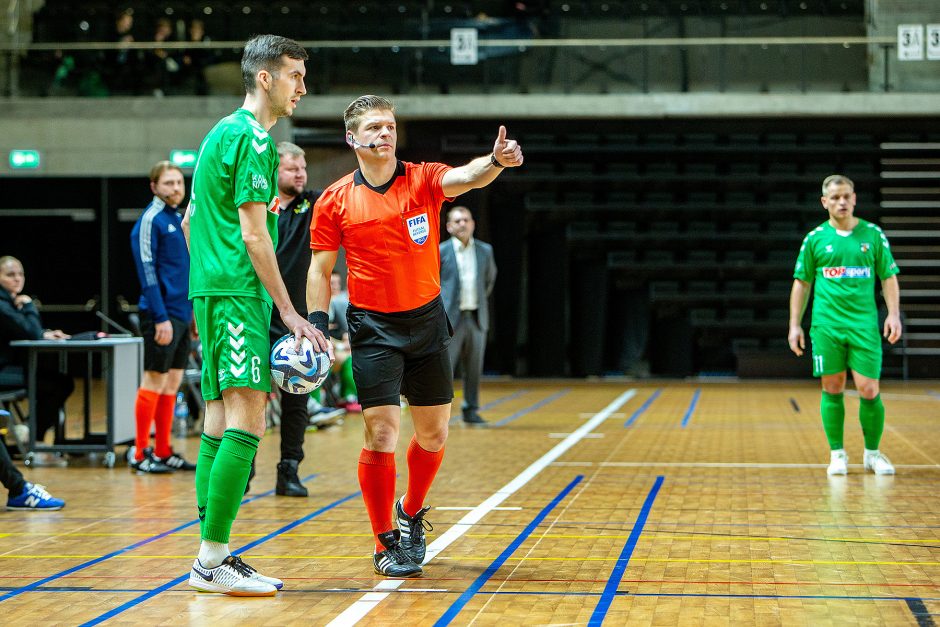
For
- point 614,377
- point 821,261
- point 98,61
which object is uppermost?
point 98,61

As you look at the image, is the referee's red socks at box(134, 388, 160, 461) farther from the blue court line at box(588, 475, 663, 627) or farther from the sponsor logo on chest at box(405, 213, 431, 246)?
the sponsor logo on chest at box(405, 213, 431, 246)

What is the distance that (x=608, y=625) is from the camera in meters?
3.50

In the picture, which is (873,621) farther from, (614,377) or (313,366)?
(614,377)

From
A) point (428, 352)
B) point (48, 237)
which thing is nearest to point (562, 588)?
point (428, 352)

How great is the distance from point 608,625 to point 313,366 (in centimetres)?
127

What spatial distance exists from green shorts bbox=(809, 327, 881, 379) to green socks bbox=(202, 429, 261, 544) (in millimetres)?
4087

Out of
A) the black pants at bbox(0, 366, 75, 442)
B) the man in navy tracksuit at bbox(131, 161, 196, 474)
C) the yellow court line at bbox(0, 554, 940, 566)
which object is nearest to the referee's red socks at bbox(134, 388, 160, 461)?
the man in navy tracksuit at bbox(131, 161, 196, 474)

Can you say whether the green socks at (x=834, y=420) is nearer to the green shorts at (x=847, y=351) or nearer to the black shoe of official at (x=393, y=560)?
the green shorts at (x=847, y=351)

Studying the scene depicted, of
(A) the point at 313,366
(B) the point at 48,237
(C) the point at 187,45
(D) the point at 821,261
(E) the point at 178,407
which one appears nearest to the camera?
(A) the point at 313,366

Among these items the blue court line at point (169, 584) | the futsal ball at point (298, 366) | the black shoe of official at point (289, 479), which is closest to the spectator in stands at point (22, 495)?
→ the black shoe of official at point (289, 479)

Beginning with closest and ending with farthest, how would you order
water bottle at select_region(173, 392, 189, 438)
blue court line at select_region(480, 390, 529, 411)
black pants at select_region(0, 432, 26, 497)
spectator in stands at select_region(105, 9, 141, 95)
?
black pants at select_region(0, 432, 26, 497)
water bottle at select_region(173, 392, 189, 438)
blue court line at select_region(480, 390, 529, 411)
spectator in stands at select_region(105, 9, 141, 95)

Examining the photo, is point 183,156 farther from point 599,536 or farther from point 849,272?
point 599,536

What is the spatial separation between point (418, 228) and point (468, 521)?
69.0 inches

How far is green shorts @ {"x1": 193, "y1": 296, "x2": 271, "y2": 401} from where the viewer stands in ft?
12.8
